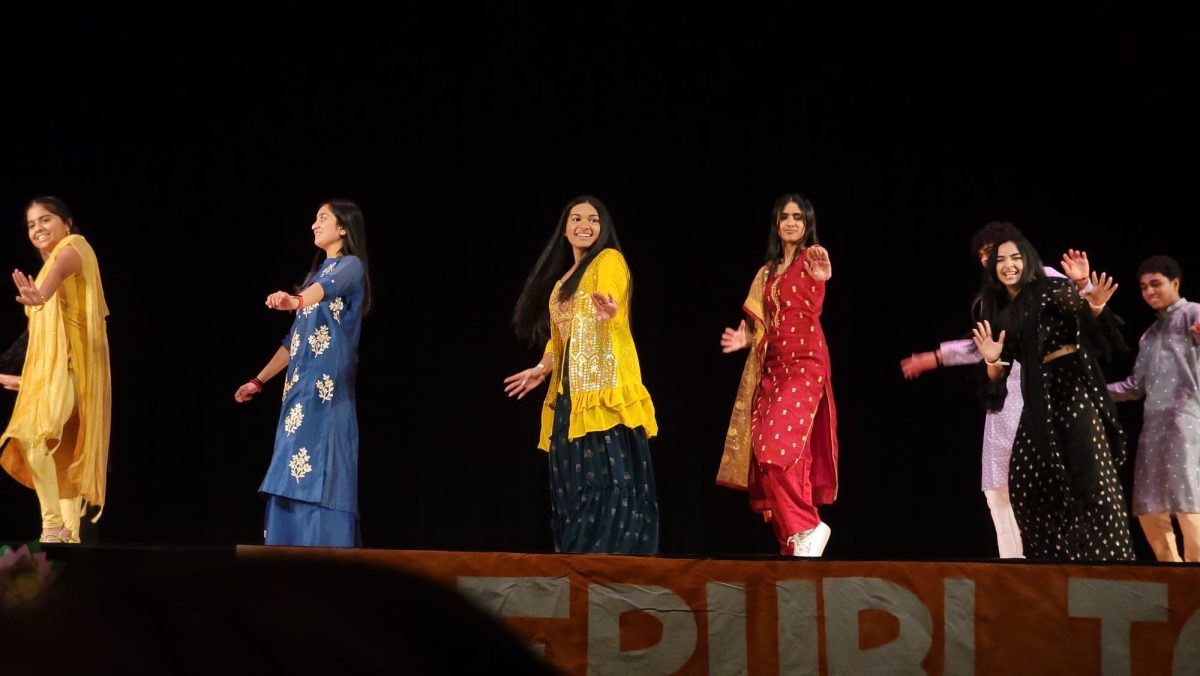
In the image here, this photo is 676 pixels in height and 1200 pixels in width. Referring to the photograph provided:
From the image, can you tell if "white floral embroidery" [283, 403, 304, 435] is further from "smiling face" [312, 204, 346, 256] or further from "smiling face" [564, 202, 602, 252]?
"smiling face" [564, 202, 602, 252]

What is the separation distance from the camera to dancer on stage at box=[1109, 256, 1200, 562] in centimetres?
481

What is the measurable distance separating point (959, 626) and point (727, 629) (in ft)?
2.06

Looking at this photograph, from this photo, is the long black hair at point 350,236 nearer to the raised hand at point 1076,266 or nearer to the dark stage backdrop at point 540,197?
the dark stage backdrop at point 540,197

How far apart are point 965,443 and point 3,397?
4284 millimetres

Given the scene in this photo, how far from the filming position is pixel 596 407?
4.70 m

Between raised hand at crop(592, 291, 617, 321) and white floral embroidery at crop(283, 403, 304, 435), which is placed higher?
raised hand at crop(592, 291, 617, 321)

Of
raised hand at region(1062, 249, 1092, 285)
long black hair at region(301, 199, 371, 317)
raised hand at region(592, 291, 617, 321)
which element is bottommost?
raised hand at region(592, 291, 617, 321)

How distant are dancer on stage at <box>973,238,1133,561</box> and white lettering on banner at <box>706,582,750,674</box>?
A: 4.17 ft

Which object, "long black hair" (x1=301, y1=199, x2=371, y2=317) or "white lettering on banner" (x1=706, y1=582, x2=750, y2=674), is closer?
"white lettering on banner" (x1=706, y1=582, x2=750, y2=674)

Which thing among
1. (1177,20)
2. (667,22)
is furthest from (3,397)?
(1177,20)

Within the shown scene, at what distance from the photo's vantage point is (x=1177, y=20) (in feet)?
18.6

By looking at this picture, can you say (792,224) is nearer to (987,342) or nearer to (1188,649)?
(987,342)

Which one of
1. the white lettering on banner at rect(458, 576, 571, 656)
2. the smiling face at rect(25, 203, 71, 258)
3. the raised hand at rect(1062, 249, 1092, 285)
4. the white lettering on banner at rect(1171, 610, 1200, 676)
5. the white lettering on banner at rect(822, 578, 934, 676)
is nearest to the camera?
the white lettering on banner at rect(1171, 610, 1200, 676)

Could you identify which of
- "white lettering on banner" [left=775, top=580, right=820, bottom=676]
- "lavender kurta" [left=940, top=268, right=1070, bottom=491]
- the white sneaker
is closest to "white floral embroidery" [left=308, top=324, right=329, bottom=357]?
the white sneaker
